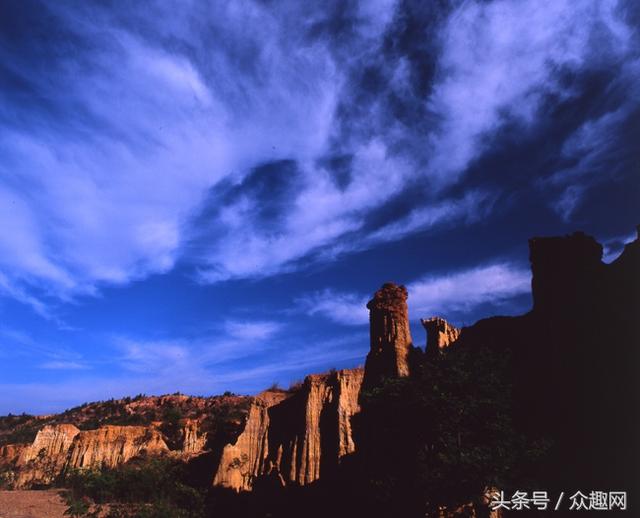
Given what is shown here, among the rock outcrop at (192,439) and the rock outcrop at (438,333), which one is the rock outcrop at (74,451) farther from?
the rock outcrop at (438,333)

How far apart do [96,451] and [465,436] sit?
3838 centimetres

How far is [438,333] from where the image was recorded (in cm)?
3416

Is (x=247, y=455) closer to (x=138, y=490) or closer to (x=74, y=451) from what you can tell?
(x=138, y=490)

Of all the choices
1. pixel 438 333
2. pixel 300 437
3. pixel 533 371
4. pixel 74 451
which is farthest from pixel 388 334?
pixel 74 451

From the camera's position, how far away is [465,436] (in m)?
18.7

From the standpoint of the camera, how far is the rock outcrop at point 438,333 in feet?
112

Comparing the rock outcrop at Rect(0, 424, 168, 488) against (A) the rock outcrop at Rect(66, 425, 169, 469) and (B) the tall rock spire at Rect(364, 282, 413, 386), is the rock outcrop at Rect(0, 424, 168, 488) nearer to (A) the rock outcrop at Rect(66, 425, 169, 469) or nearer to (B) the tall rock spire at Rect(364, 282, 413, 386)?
(A) the rock outcrop at Rect(66, 425, 169, 469)

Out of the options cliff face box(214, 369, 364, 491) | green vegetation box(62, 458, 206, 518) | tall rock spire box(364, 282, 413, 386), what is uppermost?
tall rock spire box(364, 282, 413, 386)

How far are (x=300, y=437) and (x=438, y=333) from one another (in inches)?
519

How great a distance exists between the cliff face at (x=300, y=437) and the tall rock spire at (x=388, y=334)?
1646mm

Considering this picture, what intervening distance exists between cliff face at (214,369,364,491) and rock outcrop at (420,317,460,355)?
6351mm

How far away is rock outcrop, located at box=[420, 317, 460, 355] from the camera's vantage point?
112 ft

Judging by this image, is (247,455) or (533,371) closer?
(533,371)

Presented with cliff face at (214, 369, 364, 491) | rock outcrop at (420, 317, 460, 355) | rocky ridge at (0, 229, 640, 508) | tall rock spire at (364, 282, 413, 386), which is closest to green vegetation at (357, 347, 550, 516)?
rocky ridge at (0, 229, 640, 508)
